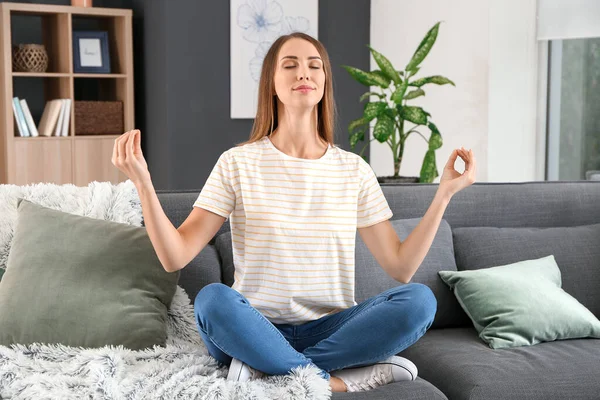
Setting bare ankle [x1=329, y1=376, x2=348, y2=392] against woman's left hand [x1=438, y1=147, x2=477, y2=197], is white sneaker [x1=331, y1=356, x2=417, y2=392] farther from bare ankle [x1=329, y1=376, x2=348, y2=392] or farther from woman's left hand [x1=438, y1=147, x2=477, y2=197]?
woman's left hand [x1=438, y1=147, x2=477, y2=197]

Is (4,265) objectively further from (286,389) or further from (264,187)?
(286,389)

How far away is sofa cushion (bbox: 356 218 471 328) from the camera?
252 cm

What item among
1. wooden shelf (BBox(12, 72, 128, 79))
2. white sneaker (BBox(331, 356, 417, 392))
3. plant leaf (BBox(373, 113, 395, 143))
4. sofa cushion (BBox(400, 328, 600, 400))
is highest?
wooden shelf (BBox(12, 72, 128, 79))

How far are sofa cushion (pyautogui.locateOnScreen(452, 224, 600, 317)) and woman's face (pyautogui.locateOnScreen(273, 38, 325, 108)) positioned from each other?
0.84 m

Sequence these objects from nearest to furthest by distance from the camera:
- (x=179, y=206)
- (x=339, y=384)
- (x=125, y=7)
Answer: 1. (x=339, y=384)
2. (x=179, y=206)
3. (x=125, y=7)

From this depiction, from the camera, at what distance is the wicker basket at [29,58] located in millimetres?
5125

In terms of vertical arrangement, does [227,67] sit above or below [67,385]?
above

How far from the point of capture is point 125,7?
5.68m

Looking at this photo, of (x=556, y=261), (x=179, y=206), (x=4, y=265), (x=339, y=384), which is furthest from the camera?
(x=556, y=261)

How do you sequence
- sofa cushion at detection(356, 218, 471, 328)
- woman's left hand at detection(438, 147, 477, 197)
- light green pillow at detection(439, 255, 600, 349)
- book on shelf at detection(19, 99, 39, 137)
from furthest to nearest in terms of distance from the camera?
1. book on shelf at detection(19, 99, 39, 137)
2. sofa cushion at detection(356, 218, 471, 328)
3. light green pillow at detection(439, 255, 600, 349)
4. woman's left hand at detection(438, 147, 477, 197)

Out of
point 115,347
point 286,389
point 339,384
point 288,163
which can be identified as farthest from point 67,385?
point 288,163

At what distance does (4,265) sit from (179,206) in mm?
514

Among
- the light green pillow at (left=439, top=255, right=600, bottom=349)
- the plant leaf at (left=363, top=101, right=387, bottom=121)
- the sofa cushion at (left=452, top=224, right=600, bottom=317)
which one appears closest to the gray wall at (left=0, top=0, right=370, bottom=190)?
the plant leaf at (left=363, top=101, right=387, bottom=121)

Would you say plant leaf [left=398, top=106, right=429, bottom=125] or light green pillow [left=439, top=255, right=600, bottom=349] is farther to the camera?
plant leaf [left=398, top=106, right=429, bottom=125]
